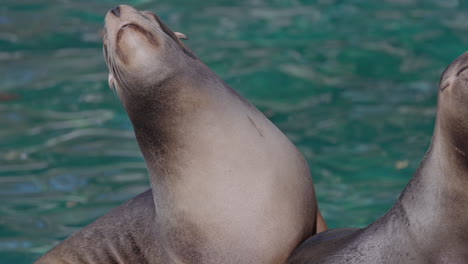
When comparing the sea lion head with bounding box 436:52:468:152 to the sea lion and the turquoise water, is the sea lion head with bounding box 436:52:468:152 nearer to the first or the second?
the sea lion

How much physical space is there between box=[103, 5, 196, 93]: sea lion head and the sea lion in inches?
40.3

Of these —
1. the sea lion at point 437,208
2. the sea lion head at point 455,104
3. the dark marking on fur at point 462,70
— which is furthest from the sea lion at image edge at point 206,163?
the dark marking on fur at point 462,70

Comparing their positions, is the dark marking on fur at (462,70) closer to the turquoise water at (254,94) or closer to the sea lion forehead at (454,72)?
the sea lion forehead at (454,72)

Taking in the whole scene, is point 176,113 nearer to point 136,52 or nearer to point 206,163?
point 206,163

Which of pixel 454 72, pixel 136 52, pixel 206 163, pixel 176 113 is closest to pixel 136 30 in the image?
pixel 136 52

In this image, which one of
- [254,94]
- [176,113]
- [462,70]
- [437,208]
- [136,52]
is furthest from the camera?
[254,94]

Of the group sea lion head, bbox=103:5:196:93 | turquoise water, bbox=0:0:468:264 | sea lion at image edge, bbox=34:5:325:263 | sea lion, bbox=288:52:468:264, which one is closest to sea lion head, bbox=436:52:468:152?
sea lion, bbox=288:52:468:264

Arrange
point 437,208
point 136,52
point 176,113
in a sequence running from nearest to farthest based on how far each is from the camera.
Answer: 1. point 437,208
2. point 136,52
3. point 176,113

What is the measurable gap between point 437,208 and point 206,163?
3.33 feet

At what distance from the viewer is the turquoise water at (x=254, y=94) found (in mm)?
6199

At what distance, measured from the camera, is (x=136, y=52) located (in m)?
3.17

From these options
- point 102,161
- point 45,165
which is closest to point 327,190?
point 102,161

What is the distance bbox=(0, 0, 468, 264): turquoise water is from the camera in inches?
244

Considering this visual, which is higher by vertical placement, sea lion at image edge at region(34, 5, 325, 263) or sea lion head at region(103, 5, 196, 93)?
sea lion head at region(103, 5, 196, 93)
